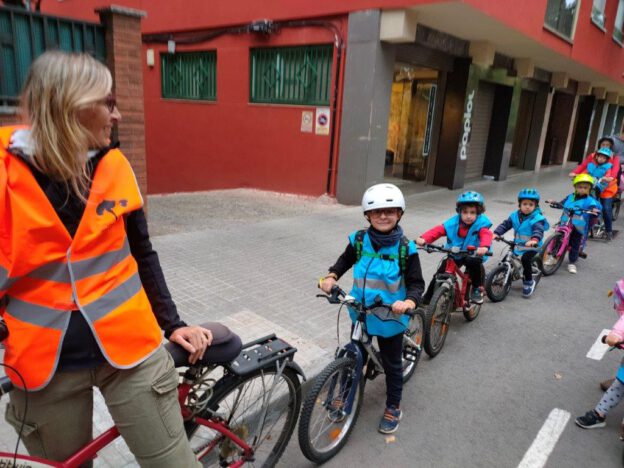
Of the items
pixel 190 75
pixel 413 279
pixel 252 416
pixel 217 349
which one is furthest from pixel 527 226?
pixel 190 75

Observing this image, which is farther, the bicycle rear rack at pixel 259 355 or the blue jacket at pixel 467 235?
the blue jacket at pixel 467 235

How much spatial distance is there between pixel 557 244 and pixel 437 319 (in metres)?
3.64

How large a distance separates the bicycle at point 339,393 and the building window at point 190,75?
10.9 metres

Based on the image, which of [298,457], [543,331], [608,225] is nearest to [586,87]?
[608,225]

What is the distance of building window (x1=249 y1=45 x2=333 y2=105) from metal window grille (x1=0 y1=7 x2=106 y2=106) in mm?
5463

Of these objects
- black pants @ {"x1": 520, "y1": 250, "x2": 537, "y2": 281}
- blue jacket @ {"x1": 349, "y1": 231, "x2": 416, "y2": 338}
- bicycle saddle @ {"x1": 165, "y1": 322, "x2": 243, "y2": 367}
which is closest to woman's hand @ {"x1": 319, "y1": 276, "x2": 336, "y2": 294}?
blue jacket @ {"x1": 349, "y1": 231, "x2": 416, "y2": 338}

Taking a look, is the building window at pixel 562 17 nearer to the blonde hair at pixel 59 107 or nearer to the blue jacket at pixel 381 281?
the blue jacket at pixel 381 281

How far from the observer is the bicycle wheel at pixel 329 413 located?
106 inches

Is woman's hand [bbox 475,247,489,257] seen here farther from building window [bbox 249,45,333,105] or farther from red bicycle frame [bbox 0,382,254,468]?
building window [bbox 249,45,333,105]

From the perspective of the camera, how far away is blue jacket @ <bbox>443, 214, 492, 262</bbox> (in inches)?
174

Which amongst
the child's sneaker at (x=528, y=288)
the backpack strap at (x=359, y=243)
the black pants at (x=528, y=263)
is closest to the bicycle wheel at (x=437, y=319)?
the backpack strap at (x=359, y=243)

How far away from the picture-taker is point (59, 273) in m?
1.45

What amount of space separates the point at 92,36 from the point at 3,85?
130 centimetres

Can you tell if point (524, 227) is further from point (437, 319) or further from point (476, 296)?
point (437, 319)
